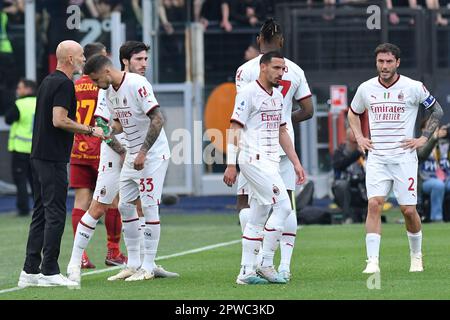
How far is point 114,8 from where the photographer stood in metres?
27.8

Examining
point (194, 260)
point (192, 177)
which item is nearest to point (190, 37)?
point (192, 177)

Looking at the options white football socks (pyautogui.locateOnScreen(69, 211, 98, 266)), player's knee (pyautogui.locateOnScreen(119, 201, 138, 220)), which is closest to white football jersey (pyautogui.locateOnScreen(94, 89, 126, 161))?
player's knee (pyautogui.locateOnScreen(119, 201, 138, 220))

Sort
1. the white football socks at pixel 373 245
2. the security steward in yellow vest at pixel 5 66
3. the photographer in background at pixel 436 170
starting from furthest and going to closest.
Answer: the security steward in yellow vest at pixel 5 66
the photographer in background at pixel 436 170
the white football socks at pixel 373 245

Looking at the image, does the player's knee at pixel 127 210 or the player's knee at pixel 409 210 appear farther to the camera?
the player's knee at pixel 409 210

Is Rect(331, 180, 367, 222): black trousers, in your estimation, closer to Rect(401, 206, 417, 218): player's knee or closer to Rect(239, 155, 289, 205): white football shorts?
Rect(401, 206, 417, 218): player's knee

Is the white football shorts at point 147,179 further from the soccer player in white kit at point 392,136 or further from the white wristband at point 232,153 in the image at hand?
the soccer player in white kit at point 392,136

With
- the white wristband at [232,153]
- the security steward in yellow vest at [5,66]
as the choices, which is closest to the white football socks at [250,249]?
the white wristband at [232,153]

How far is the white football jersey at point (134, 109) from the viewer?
12227 mm

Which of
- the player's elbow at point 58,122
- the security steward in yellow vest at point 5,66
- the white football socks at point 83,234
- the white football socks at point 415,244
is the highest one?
the security steward in yellow vest at point 5,66

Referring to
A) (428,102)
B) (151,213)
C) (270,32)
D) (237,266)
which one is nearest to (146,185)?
(151,213)

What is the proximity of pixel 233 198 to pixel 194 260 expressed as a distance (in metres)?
12.1

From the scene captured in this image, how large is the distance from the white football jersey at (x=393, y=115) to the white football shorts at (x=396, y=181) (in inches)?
2.6
